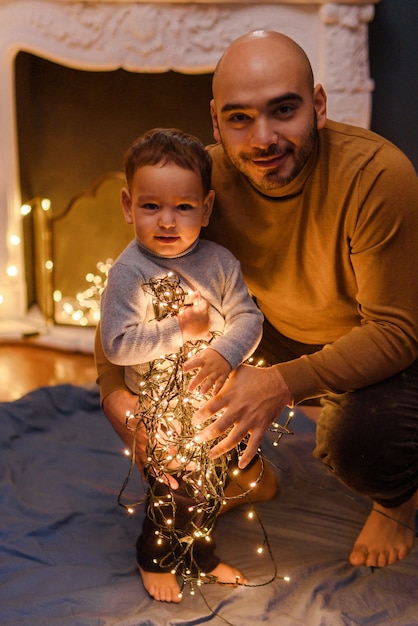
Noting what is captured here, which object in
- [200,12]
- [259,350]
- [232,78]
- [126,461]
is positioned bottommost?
[126,461]

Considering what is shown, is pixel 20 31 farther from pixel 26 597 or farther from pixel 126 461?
pixel 26 597

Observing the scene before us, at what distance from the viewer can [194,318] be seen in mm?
1388

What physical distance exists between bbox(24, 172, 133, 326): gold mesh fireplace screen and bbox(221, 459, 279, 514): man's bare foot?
137cm

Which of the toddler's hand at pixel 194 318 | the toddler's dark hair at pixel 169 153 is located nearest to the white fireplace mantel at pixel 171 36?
the toddler's dark hair at pixel 169 153

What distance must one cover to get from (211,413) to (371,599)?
19.8 inches

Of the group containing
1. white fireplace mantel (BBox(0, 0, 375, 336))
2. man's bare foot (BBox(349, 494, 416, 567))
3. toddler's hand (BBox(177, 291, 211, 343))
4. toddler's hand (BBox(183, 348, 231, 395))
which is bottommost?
man's bare foot (BBox(349, 494, 416, 567))

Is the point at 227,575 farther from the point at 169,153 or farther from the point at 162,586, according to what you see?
the point at 169,153

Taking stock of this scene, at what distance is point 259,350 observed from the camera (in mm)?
1912

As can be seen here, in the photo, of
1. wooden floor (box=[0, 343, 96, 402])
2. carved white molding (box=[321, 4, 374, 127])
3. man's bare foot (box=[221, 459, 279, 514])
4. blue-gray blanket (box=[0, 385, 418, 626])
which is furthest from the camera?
wooden floor (box=[0, 343, 96, 402])

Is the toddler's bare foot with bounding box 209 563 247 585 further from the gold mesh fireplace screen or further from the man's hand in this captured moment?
the gold mesh fireplace screen

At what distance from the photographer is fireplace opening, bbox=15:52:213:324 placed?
3.01 meters

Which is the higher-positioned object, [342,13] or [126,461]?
[342,13]

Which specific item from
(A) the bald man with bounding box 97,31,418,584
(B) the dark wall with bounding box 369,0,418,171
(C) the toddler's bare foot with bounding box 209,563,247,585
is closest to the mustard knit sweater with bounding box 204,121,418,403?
(A) the bald man with bounding box 97,31,418,584

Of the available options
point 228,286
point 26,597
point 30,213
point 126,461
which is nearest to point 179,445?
point 228,286
